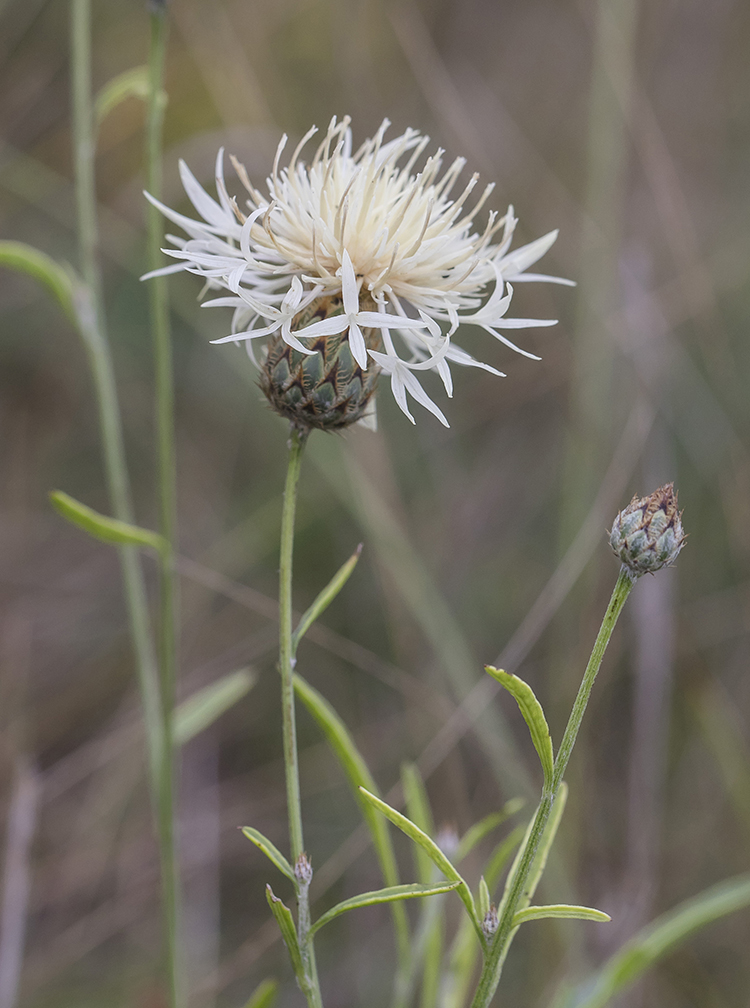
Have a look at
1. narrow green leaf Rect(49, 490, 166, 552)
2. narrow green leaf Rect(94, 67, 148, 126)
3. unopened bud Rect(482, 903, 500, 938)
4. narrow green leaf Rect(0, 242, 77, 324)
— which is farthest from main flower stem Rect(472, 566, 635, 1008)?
narrow green leaf Rect(94, 67, 148, 126)

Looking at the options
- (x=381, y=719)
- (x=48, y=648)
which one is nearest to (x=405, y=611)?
(x=381, y=719)

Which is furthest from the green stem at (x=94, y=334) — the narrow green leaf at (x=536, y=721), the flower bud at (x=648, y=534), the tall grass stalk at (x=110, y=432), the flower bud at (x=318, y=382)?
the flower bud at (x=648, y=534)

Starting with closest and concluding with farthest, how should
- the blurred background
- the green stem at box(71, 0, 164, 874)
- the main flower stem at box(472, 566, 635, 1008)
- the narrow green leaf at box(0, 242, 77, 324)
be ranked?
the main flower stem at box(472, 566, 635, 1008)
the narrow green leaf at box(0, 242, 77, 324)
the green stem at box(71, 0, 164, 874)
the blurred background

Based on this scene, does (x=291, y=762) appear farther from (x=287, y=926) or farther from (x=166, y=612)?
(x=166, y=612)

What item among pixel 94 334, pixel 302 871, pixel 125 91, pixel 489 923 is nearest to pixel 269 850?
pixel 302 871

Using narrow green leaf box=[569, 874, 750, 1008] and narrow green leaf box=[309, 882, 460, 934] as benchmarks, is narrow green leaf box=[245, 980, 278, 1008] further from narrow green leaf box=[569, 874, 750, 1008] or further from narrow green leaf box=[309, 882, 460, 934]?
narrow green leaf box=[569, 874, 750, 1008]

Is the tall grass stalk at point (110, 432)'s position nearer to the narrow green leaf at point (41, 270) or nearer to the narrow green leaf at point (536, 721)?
the narrow green leaf at point (41, 270)
